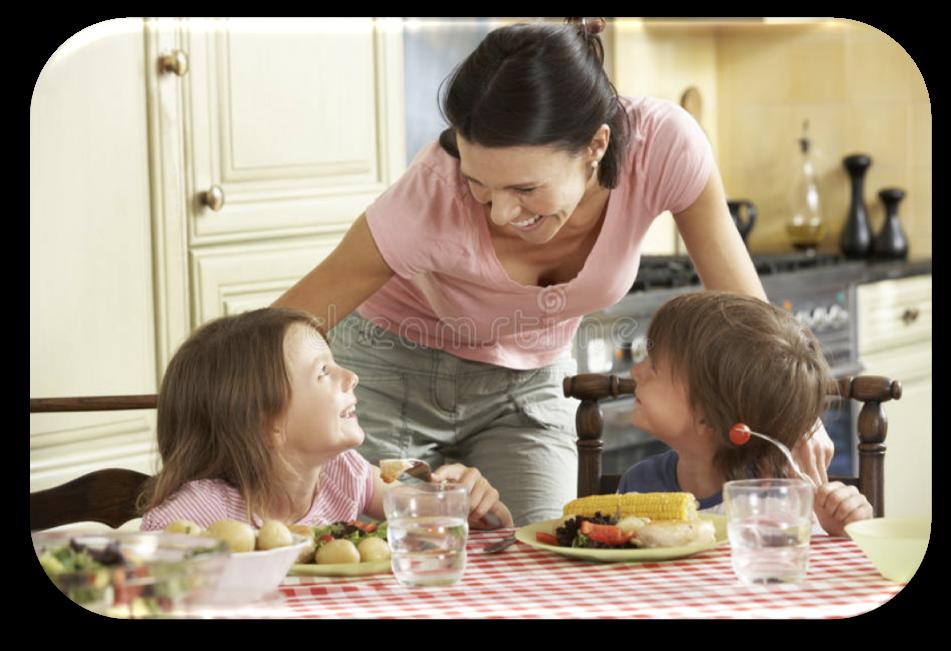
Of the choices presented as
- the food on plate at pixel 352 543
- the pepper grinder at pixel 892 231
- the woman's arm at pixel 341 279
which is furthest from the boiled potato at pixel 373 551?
the pepper grinder at pixel 892 231

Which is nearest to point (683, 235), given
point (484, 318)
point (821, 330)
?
point (484, 318)

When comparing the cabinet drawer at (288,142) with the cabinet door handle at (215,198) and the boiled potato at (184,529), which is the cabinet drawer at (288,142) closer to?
the cabinet door handle at (215,198)

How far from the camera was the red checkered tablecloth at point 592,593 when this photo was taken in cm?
82

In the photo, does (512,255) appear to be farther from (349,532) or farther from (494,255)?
(349,532)

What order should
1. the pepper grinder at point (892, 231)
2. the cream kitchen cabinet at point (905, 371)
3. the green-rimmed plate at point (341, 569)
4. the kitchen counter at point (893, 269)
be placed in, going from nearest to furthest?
the green-rimmed plate at point (341, 569), the cream kitchen cabinet at point (905, 371), the kitchen counter at point (893, 269), the pepper grinder at point (892, 231)

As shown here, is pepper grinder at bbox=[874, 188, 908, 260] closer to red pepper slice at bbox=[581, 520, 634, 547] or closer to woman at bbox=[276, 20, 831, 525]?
woman at bbox=[276, 20, 831, 525]

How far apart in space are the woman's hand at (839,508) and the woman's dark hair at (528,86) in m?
Result: 0.34

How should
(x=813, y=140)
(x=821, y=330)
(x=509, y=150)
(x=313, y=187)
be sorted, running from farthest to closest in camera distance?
(x=813, y=140)
(x=821, y=330)
(x=313, y=187)
(x=509, y=150)

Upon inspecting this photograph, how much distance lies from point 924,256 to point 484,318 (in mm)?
722

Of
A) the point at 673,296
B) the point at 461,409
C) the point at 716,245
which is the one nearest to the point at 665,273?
the point at 673,296

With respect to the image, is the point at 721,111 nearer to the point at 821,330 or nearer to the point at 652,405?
the point at 821,330

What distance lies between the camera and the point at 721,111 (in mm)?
1797

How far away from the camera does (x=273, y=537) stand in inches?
33.9

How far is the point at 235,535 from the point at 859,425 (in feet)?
1.85
